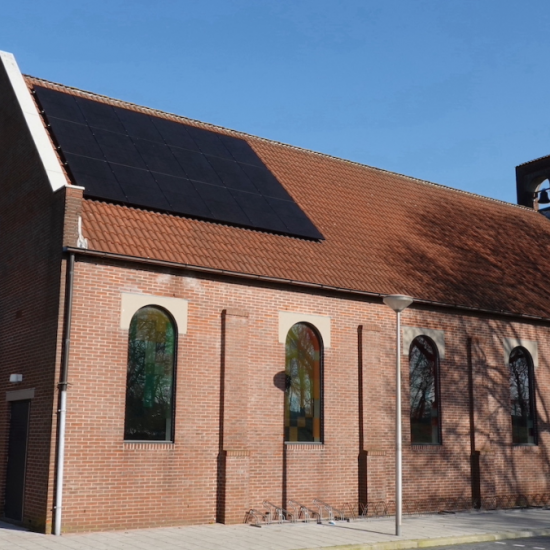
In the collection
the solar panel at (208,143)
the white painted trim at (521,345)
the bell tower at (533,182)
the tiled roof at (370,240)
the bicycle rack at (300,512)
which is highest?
the bell tower at (533,182)

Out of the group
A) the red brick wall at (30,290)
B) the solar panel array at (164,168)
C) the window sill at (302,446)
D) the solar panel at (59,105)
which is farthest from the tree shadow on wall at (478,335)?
the solar panel at (59,105)

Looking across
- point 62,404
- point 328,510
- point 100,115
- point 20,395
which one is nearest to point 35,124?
point 100,115

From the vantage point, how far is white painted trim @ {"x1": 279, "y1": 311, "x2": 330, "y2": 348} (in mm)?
16812

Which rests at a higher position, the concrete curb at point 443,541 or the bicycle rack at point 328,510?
the bicycle rack at point 328,510

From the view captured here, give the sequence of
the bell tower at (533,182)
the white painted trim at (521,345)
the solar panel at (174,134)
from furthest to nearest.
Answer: the bell tower at (533,182), the white painted trim at (521,345), the solar panel at (174,134)

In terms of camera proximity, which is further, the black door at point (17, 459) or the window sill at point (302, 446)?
the window sill at point (302, 446)

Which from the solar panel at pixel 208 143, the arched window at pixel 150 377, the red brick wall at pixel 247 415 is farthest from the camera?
the solar panel at pixel 208 143

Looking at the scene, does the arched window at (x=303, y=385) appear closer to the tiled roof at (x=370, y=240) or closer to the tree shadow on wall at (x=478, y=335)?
the tiled roof at (x=370, y=240)

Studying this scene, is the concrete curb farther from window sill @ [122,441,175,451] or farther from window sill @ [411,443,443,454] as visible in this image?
window sill @ [122,441,175,451]

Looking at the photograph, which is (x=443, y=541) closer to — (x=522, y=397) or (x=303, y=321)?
(x=303, y=321)

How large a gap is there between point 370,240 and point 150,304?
24.8 feet

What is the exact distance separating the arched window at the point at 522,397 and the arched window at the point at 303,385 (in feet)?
21.8

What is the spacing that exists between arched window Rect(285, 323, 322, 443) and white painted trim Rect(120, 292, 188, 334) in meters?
2.72

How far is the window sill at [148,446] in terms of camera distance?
1440 centimetres
